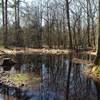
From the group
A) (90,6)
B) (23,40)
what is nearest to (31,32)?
(23,40)

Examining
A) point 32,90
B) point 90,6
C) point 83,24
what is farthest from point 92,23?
point 32,90

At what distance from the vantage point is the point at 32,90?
8734 mm

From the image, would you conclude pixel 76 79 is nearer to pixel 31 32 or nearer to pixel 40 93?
pixel 40 93

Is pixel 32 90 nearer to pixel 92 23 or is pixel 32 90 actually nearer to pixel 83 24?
pixel 92 23

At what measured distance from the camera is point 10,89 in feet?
29.0

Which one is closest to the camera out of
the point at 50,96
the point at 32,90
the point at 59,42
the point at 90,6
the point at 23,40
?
the point at 50,96

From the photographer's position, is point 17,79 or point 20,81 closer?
point 20,81

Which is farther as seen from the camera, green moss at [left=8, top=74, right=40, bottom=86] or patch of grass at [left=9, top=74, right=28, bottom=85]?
patch of grass at [left=9, top=74, right=28, bottom=85]

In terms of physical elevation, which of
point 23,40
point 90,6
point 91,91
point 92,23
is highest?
point 90,6

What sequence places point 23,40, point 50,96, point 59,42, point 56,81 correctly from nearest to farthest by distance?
1. point 50,96
2. point 56,81
3. point 23,40
4. point 59,42

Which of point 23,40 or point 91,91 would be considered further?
point 23,40

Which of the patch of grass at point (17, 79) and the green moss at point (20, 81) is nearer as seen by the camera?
the green moss at point (20, 81)

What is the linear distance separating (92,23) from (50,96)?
36.6 m

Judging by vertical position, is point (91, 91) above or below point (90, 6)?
below
